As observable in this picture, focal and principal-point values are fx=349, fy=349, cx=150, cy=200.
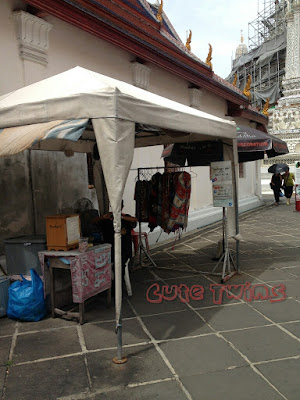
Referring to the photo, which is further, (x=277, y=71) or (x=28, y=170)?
(x=277, y=71)

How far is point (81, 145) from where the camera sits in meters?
5.94

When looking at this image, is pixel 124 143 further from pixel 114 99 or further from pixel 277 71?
pixel 277 71

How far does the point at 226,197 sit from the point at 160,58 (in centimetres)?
410

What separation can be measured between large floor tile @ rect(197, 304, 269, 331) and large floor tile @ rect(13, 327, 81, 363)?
1.54 meters

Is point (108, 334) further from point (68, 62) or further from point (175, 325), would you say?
point (68, 62)

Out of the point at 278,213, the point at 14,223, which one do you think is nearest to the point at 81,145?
the point at 14,223

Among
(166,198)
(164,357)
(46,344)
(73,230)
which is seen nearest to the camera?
(164,357)

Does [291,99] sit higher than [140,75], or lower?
higher

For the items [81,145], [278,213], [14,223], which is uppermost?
[81,145]

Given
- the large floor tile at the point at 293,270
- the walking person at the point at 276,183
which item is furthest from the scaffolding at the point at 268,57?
the large floor tile at the point at 293,270

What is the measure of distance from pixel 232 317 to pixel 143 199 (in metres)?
2.62

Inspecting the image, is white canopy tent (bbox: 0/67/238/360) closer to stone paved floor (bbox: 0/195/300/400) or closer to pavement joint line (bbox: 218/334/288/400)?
stone paved floor (bbox: 0/195/300/400)

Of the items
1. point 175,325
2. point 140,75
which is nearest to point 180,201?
point 175,325

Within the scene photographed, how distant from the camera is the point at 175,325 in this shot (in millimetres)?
3930
